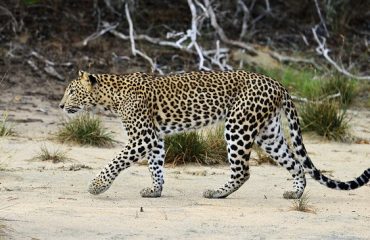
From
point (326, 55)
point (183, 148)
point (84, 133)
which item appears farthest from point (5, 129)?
point (326, 55)

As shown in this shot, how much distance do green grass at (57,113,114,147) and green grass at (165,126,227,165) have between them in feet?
3.25

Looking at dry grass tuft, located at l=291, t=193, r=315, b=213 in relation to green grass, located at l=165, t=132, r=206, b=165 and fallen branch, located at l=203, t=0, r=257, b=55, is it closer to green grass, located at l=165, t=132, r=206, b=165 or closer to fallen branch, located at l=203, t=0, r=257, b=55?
green grass, located at l=165, t=132, r=206, b=165

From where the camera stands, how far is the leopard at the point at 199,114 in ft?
31.9

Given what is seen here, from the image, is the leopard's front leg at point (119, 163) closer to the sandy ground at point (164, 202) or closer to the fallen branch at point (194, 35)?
the sandy ground at point (164, 202)

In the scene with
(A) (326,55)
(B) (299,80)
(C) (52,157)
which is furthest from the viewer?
(A) (326,55)

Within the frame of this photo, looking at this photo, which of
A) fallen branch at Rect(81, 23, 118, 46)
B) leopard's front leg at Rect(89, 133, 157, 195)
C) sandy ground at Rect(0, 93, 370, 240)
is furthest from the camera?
fallen branch at Rect(81, 23, 118, 46)

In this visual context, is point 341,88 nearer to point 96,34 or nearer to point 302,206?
point 96,34

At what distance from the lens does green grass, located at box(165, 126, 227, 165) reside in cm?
1154

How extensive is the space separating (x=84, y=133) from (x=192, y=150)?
1360mm

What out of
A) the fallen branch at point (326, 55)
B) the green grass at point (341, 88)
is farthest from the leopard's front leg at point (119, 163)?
the fallen branch at point (326, 55)

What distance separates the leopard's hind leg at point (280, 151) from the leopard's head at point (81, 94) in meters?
1.63

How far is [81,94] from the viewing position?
10180mm

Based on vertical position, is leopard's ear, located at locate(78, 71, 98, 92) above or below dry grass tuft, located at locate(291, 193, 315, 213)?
above

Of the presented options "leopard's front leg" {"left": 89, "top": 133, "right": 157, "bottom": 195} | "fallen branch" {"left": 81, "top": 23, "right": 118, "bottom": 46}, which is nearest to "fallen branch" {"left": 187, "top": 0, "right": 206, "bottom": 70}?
"fallen branch" {"left": 81, "top": 23, "right": 118, "bottom": 46}
